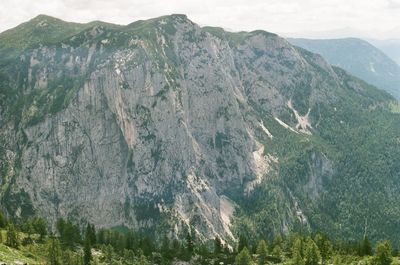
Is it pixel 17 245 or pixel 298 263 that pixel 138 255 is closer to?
pixel 17 245

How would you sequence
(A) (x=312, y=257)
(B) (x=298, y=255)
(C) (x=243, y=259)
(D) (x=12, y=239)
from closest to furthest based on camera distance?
(D) (x=12, y=239) → (A) (x=312, y=257) → (B) (x=298, y=255) → (C) (x=243, y=259)

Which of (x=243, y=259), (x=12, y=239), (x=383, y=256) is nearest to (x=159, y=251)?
(x=243, y=259)

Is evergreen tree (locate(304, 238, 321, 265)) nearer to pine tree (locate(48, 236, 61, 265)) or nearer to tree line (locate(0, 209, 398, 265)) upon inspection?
tree line (locate(0, 209, 398, 265))

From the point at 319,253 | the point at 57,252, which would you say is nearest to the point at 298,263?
the point at 319,253

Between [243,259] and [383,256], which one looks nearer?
[383,256]

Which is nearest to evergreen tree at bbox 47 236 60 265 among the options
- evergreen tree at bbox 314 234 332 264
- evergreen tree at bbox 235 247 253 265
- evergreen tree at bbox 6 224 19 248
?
evergreen tree at bbox 6 224 19 248

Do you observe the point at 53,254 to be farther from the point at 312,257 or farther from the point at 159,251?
the point at 312,257

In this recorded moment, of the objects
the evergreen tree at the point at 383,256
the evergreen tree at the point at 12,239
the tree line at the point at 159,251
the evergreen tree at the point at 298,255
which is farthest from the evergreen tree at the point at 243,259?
the evergreen tree at the point at 12,239

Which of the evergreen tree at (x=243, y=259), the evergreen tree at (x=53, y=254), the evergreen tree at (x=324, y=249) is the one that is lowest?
the evergreen tree at (x=243, y=259)

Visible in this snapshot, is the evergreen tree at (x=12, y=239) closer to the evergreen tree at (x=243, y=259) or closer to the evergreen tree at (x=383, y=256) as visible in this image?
the evergreen tree at (x=243, y=259)

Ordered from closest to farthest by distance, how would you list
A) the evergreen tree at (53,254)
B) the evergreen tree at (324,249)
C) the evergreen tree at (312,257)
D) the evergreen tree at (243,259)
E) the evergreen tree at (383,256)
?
the evergreen tree at (383,256) < the evergreen tree at (53,254) < the evergreen tree at (312,257) < the evergreen tree at (324,249) < the evergreen tree at (243,259)

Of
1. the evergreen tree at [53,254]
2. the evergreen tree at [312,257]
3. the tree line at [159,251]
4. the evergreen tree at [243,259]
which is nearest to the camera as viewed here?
the evergreen tree at [53,254]
